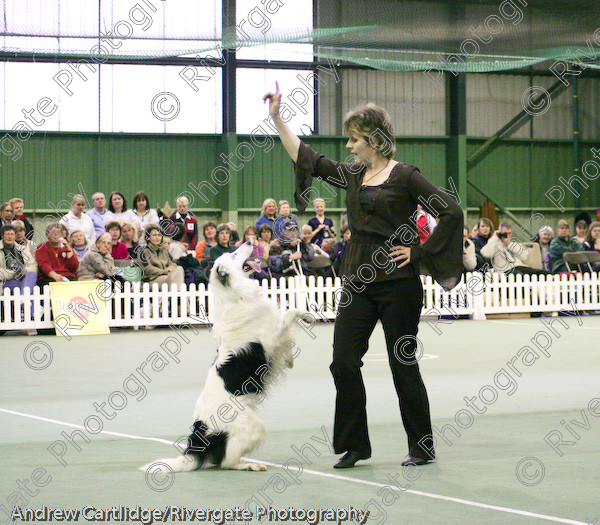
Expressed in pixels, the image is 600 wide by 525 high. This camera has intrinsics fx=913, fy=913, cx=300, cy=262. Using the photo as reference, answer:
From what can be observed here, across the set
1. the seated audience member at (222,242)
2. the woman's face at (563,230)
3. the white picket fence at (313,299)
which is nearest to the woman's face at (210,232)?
the seated audience member at (222,242)

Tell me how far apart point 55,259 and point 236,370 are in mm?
8540

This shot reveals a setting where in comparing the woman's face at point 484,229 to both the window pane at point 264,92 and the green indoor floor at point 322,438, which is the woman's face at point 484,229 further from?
the window pane at point 264,92

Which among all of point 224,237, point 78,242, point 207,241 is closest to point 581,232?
point 207,241

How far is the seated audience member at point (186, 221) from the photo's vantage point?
587 inches

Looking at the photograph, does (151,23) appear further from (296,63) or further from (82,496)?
(82,496)

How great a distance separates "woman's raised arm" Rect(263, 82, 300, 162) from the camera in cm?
438

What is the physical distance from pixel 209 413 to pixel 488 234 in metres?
11.7

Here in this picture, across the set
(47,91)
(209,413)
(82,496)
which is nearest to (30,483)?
(82,496)

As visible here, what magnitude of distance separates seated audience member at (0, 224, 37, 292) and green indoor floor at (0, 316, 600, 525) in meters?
2.39

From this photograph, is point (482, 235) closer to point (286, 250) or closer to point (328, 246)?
point (328, 246)

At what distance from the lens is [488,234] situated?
50.6 feet

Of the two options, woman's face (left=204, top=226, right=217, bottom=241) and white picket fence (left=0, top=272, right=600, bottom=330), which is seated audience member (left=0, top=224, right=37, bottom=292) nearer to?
white picket fence (left=0, top=272, right=600, bottom=330)

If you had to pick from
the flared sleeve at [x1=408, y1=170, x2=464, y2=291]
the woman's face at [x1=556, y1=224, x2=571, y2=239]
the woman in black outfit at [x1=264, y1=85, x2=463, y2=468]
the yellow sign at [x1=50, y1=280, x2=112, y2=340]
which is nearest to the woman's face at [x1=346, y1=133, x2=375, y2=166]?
the woman in black outfit at [x1=264, y1=85, x2=463, y2=468]

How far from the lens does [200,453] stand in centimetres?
434
